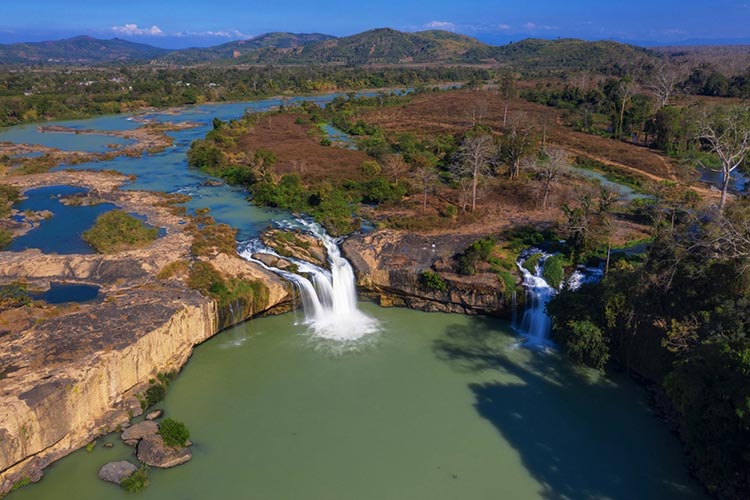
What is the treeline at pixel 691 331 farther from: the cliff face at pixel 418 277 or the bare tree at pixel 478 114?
the bare tree at pixel 478 114

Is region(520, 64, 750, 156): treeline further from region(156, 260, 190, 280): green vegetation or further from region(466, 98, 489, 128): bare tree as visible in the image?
region(156, 260, 190, 280): green vegetation

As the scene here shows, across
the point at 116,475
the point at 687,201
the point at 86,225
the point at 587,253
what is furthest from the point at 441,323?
the point at 86,225

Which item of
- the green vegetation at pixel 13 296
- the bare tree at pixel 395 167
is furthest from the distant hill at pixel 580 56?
the green vegetation at pixel 13 296

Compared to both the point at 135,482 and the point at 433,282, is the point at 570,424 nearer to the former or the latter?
the point at 433,282

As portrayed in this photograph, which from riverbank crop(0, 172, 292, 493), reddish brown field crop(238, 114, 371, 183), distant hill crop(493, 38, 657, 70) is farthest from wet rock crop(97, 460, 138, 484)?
distant hill crop(493, 38, 657, 70)

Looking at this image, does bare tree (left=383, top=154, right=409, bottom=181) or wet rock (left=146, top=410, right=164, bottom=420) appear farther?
bare tree (left=383, top=154, right=409, bottom=181)

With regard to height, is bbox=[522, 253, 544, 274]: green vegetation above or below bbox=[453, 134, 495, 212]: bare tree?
below
